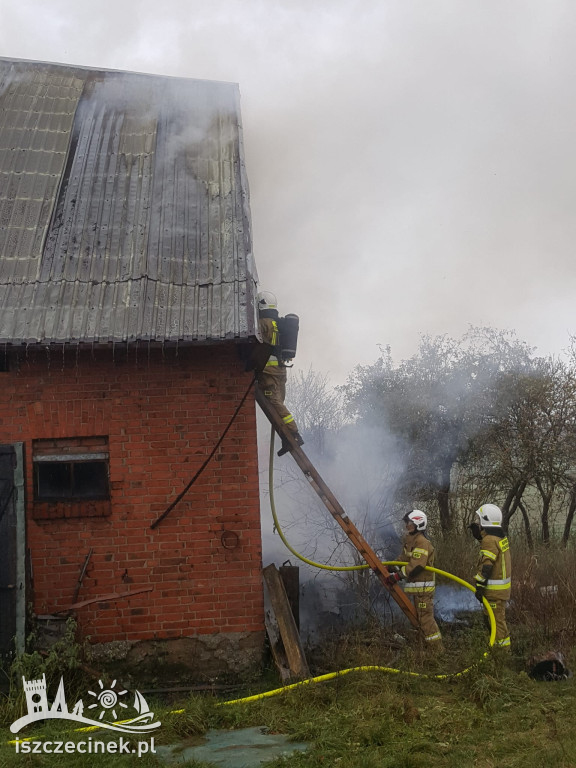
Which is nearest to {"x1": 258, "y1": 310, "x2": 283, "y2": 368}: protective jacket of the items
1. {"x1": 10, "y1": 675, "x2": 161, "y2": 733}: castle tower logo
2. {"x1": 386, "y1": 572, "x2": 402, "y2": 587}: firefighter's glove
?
{"x1": 386, "y1": 572, "x2": 402, "y2": 587}: firefighter's glove

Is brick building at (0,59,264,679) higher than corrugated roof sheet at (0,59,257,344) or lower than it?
lower

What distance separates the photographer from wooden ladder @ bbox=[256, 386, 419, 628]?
6.68 meters

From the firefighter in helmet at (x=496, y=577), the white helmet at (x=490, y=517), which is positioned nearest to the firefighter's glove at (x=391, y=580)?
the firefighter in helmet at (x=496, y=577)

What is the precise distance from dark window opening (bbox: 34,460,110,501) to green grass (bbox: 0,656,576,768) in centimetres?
213

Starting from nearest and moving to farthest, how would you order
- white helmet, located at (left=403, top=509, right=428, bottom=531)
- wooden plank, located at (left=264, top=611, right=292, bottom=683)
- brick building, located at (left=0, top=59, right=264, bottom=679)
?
1. wooden plank, located at (left=264, top=611, right=292, bottom=683)
2. brick building, located at (left=0, top=59, right=264, bottom=679)
3. white helmet, located at (left=403, top=509, right=428, bottom=531)

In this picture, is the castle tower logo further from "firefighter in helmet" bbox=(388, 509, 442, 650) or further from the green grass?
"firefighter in helmet" bbox=(388, 509, 442, 650)

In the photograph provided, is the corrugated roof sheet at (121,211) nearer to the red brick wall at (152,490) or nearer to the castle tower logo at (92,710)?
the red brick wall at (152,490)

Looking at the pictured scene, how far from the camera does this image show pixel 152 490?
255 inches

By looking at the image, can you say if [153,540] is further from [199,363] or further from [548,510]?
[548,510]

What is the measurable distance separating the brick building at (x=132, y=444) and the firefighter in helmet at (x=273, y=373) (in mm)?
298

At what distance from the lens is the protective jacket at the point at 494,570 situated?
680 cm

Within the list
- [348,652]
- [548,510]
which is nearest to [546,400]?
[548,510]

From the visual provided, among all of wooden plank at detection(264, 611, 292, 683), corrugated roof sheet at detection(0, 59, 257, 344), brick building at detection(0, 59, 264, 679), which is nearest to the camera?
wooden plank at detection(264, 611, 292, 683)

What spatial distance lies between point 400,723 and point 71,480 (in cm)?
377
